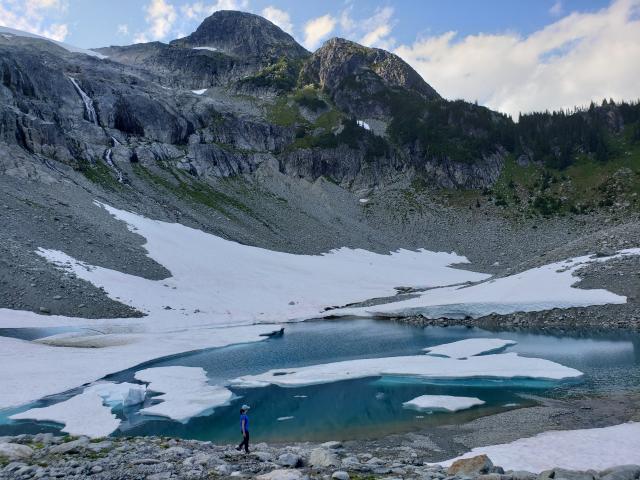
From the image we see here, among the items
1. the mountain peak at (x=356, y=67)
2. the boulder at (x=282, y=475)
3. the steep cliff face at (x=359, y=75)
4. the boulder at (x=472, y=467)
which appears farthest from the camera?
the mountain peak at (x=356, y=67)

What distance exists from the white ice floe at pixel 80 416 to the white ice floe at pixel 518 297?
38.3 meters

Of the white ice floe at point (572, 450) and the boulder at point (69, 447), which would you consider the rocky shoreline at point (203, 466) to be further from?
the white ice floe at point (572, 450)

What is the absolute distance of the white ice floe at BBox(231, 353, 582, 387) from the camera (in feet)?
99.7

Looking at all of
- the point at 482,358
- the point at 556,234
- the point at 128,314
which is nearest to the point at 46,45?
the point at 128,314

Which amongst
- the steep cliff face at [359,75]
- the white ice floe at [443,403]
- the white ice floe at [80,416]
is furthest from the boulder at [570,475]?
the steep cliff face at [359,75]

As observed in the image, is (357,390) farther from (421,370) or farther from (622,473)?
(622,473)

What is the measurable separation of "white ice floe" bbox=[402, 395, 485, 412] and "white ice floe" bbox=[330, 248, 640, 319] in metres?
27.3

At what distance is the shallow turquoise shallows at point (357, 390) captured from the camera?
2341 cm

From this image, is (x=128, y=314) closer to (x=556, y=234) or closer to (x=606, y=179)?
(x=556, y=234)

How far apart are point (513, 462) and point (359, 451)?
605cm

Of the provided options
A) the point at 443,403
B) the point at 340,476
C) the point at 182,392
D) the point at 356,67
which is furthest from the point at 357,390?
the point at 356,67

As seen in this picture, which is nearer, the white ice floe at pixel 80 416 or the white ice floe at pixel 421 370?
the white ice floe at pixel 80 416

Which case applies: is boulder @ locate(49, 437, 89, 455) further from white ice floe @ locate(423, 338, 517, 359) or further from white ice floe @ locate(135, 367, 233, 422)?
white ice floe @ locate(423, 338, 517, 359)

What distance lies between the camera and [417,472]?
13.4 metres
